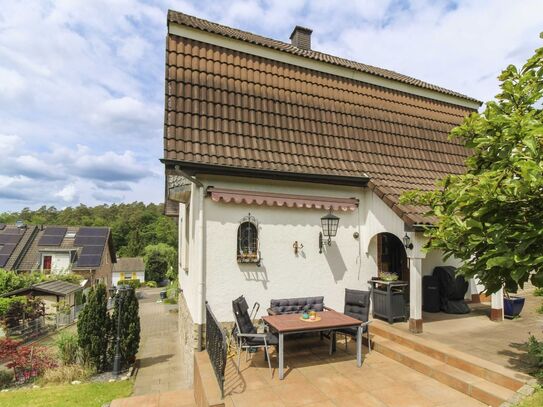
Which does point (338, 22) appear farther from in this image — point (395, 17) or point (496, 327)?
point (496, 327)

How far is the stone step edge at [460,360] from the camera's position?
462cm

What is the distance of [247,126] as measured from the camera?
821 cm

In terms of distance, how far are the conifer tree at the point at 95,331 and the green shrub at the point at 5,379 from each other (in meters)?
2.52

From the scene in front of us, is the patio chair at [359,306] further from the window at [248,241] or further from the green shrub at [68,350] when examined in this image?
the green shrub at [68,350]

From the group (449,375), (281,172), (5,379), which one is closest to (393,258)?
(281,172)

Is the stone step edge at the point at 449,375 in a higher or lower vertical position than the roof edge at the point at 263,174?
lower

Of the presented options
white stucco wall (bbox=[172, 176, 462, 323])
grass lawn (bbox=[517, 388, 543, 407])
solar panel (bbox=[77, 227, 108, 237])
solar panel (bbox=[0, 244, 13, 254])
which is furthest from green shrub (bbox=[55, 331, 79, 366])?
solar panel (bbox=[77, 227, 108, 237])

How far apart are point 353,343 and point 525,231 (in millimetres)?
4678

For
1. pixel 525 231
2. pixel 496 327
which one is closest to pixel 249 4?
pixel 525 231

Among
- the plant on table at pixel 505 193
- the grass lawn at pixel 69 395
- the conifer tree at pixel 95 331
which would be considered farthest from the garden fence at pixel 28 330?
the plant on table at pixel 505 193

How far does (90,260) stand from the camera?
1275 inches

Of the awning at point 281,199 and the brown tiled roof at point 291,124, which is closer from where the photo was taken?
the awning at point 281,199

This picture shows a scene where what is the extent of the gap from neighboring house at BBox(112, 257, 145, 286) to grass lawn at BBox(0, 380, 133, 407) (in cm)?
4900

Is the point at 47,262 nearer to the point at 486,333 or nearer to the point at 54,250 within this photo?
the point at 54,250
